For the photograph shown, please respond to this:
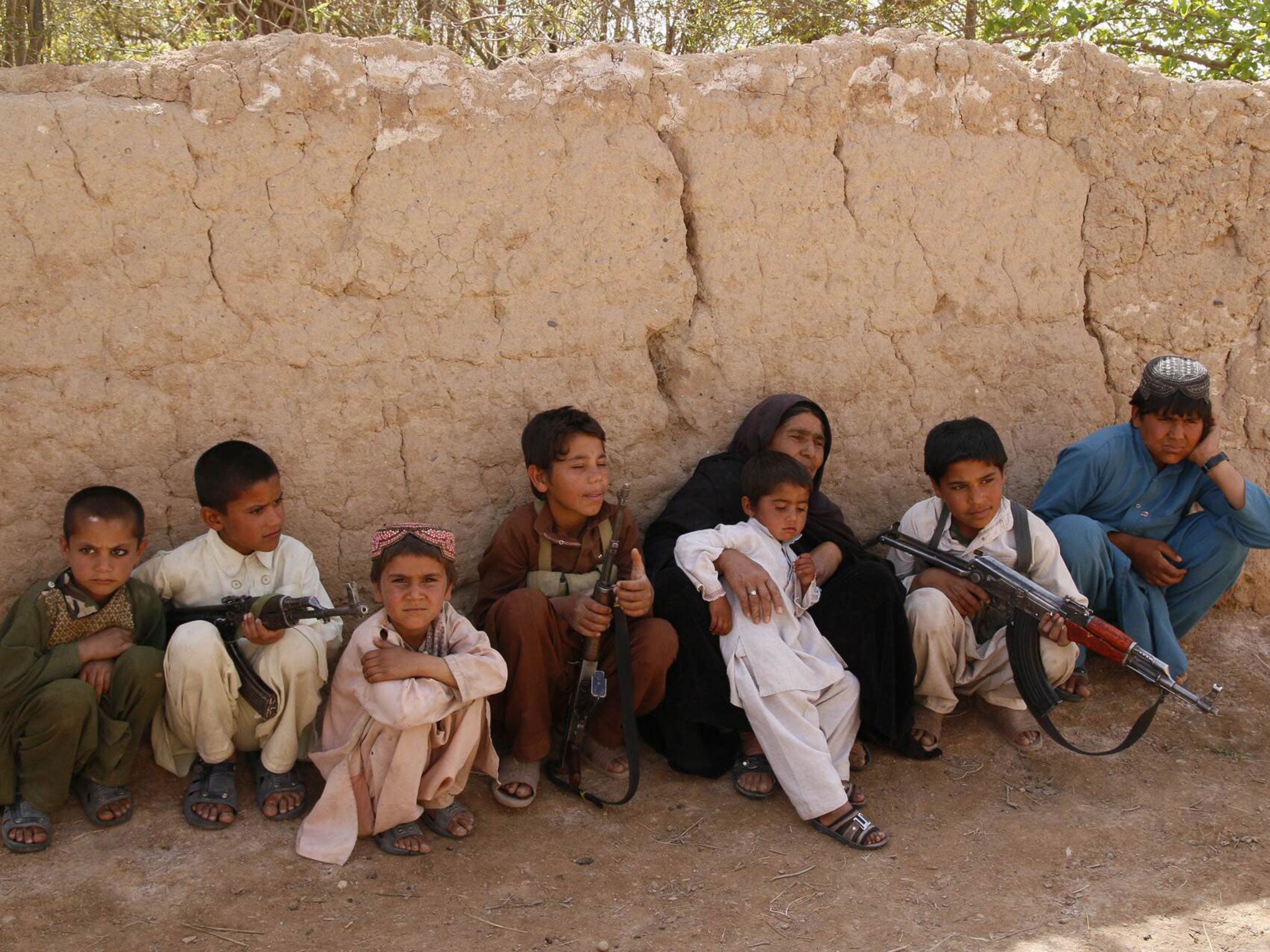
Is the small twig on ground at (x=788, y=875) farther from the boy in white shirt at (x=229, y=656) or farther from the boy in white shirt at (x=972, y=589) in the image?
the boy in white shirt at (x=229, y=656)

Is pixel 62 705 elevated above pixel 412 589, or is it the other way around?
pixel 412 589

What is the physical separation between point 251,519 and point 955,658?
2.11 meters

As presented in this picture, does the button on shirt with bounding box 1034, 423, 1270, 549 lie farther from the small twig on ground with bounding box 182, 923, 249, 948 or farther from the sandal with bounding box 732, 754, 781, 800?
the small twig on ground with bounding box 182, 923, 249, 948

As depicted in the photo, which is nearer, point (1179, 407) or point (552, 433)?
point (552, 433)

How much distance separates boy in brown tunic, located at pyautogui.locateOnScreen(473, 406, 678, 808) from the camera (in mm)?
3357

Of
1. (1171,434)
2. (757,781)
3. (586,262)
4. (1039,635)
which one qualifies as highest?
(586,262)

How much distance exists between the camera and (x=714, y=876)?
10.2ft

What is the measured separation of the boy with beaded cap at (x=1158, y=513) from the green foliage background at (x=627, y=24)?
8.94 ft

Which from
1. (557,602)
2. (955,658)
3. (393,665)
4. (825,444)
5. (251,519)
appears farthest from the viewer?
(825,444)

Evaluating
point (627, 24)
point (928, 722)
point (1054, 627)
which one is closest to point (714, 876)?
point (928, 722)

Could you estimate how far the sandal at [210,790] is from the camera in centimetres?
313

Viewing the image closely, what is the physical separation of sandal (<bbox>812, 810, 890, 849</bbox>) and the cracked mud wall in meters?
1.20

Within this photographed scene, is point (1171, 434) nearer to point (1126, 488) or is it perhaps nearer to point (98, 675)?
point (1126, 488)

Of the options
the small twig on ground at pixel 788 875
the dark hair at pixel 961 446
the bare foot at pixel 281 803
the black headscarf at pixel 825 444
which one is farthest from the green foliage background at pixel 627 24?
the small twig on ground at pixel 788 875
